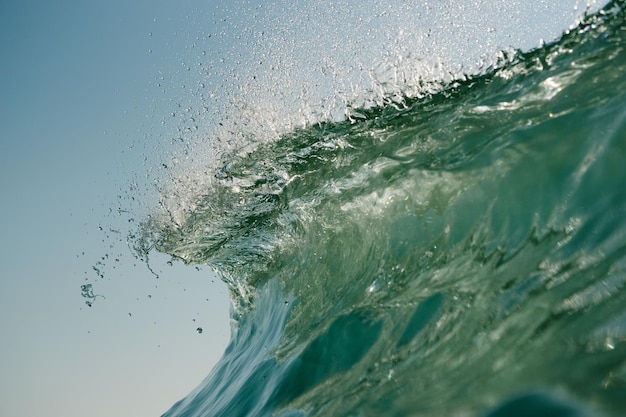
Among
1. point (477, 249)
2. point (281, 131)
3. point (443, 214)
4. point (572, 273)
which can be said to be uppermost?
point (281, 131)

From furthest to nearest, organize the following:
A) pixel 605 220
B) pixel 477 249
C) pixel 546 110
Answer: pixel 546 110
pixel 477 249
pixel 605 220

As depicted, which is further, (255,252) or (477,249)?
(255,252)

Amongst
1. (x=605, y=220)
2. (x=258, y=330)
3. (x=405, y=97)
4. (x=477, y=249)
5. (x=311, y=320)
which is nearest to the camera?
(x=605, y=220)

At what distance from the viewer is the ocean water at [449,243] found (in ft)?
7.64

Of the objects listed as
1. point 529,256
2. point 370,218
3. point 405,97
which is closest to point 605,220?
point 529,256

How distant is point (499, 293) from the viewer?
284 cm

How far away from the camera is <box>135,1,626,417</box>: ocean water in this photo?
2.33m

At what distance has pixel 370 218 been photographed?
183 inches

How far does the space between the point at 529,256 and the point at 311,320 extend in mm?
2091

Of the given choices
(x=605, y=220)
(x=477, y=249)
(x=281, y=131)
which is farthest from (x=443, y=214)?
(x=281, y=131)

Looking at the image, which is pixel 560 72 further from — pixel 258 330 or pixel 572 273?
pixel 258 330

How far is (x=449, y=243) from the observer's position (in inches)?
145

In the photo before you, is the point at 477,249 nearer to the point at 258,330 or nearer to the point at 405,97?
the point at 405,97

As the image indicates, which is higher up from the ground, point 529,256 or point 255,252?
point 255,252
